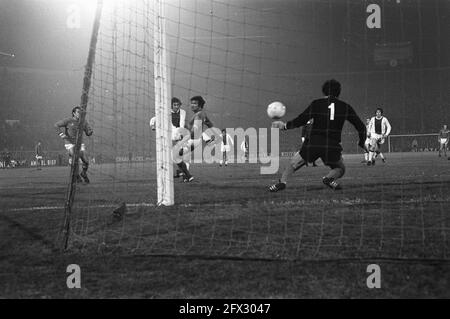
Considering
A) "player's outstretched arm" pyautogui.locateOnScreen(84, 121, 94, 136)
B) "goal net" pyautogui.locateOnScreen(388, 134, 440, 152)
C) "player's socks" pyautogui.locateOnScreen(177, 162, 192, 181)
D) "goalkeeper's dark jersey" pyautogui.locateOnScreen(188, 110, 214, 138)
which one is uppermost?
"goal net" pyautogui.locateOnScreen(388, 134, 440, 152)

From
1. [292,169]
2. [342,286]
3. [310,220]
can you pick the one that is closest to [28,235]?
[310,220]

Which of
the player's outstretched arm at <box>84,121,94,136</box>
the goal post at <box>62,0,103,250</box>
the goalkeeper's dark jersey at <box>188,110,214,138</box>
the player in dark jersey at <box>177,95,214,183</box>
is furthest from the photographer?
the goalkeeper's dark jersey at <box>188,110,214,138</box>

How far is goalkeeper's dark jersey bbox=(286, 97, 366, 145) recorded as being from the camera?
818cm

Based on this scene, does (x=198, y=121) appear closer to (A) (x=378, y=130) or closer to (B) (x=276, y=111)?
(B) (x=276, y=111)

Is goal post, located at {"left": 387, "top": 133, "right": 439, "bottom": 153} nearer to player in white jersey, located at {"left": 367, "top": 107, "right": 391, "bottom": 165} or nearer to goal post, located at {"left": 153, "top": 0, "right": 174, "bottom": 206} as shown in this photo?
player in white jersey, located at {"left": 367, "top": 107, "right": 391, "bottom": 165}

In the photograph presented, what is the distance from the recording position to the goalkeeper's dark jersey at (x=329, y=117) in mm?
8180

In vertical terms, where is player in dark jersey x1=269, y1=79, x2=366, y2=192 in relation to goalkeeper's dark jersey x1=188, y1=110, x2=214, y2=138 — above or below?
below

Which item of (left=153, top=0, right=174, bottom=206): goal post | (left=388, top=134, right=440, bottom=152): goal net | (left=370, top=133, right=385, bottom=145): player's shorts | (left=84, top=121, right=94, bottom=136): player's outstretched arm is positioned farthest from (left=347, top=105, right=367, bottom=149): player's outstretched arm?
(left=388, top=134, right=440, bottom=152): goal net

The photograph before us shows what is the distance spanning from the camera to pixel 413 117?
43.7 meters

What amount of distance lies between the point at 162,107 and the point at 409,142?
37.0m

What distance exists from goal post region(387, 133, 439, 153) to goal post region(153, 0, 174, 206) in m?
35.8

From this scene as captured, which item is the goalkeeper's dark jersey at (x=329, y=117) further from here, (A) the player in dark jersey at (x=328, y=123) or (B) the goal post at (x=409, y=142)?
(B) the goal post at (x=409, y=142)

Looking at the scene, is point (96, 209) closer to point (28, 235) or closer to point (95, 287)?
point (28, 235)
